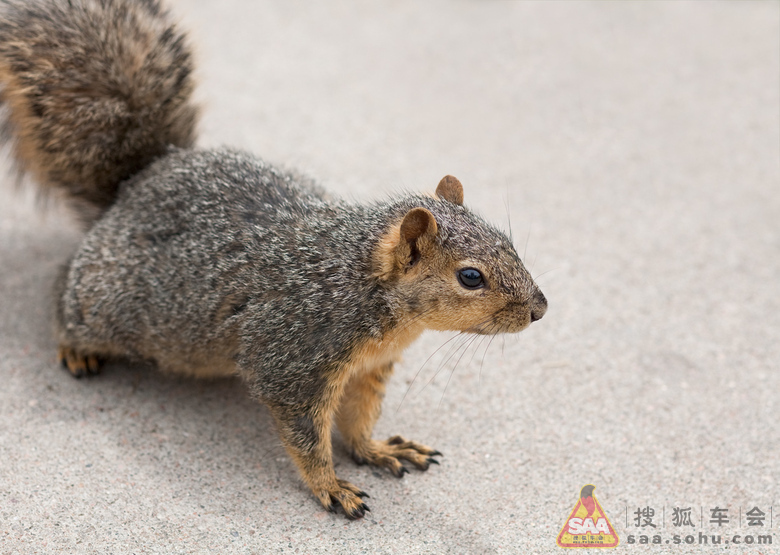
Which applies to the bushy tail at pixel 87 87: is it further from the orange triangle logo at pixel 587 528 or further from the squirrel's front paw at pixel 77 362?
the orange triangle logo at pixel 587 528

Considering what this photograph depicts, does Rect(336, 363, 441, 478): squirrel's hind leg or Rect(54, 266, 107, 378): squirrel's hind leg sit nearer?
Rect(336, 363, 441, 478): squirrel's hind leg

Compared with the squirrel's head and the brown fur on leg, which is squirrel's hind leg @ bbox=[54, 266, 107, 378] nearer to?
the brown fur on leg

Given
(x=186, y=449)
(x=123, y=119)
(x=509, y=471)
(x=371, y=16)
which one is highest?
(x=371, y=16)

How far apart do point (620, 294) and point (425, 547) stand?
1.81 meters

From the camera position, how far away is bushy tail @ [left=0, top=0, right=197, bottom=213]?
10.1 ft

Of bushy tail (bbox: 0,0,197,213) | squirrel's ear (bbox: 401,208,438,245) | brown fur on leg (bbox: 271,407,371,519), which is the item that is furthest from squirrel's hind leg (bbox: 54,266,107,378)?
squirrel's ear (bbox: 401,208,438,245)

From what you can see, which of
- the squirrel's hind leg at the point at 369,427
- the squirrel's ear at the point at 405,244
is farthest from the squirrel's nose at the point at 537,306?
the squirrel's hind leg at the point at 369,427

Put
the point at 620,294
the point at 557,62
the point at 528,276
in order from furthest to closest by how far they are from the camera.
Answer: the point at 557,62 < the point at 620,294 < the point at 528,276

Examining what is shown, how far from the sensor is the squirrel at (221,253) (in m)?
2.46

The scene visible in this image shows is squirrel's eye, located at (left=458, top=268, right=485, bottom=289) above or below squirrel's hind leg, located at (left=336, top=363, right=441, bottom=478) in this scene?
above

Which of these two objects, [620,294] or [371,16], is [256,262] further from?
[371,16]

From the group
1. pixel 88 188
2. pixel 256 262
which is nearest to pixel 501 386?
pixel 256 262

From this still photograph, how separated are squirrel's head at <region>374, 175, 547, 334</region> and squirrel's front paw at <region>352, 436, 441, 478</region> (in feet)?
2.15

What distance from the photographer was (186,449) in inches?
113
